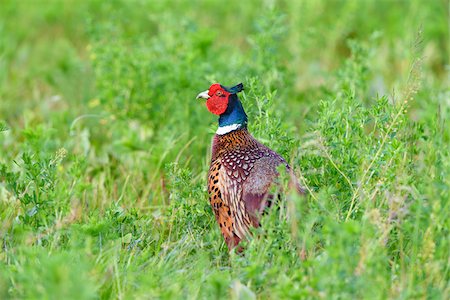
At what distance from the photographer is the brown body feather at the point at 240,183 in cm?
422

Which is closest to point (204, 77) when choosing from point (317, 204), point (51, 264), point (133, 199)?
point (133, 199)

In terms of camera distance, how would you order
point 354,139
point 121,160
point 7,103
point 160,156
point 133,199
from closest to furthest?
point 354,139, point 133,199, point 160,156, point 121,160, point 7,103

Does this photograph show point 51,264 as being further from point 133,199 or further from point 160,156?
point 160,156

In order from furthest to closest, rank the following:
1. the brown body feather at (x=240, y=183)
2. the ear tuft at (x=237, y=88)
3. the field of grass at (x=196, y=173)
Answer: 1. the ear tuft at (x=237, y=88)
2. the brown body feather at (x=240, y=183)
3. the field of grass at (x=196, y=173)

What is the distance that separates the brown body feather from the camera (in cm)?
422

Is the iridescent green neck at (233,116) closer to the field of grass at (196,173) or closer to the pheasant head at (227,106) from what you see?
the pheasant head at (227,106)

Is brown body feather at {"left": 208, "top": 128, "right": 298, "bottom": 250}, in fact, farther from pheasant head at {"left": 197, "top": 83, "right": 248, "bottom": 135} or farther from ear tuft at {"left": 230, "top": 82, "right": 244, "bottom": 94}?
ear tuft at {"left": 230, "top": 82, "right": 244, "bottom": 94}

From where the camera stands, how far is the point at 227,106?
15.3 feet

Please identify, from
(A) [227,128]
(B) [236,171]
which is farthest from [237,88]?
(B) [236,171]

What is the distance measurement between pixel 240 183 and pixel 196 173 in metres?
1.37

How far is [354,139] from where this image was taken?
456 cm

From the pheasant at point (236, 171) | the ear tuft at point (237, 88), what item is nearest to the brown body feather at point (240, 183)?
the pheasant at point (236, 171)

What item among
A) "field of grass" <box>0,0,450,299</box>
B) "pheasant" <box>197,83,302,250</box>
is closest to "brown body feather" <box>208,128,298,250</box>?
"pheasant" <box>197,83,302,250</box>

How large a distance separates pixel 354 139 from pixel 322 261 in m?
1.13
